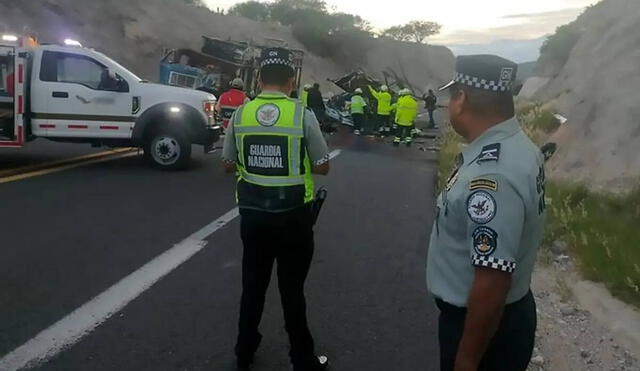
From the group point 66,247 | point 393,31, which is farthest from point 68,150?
point 393,31

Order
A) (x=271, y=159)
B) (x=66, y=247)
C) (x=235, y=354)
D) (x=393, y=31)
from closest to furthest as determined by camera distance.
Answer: (x=271, y=159) → (x=235, y=354) → (x=66, y=247) → (x=393, y=31)

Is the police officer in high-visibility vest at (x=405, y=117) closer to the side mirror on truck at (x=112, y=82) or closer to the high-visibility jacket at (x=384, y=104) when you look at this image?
the high-visibility jacket at (x=384, y=104)

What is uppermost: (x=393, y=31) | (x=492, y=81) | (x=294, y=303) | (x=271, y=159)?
(x=393, y=31)

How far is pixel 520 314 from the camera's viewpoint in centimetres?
233

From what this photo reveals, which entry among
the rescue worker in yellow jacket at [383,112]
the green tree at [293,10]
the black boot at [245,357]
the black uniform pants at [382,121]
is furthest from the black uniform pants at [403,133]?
the green tree at [293,10]

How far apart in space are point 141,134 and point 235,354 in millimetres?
8209

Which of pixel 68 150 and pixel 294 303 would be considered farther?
pixel 68 150

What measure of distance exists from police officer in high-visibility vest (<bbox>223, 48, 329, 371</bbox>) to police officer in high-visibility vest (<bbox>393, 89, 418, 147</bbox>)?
56.3 ft

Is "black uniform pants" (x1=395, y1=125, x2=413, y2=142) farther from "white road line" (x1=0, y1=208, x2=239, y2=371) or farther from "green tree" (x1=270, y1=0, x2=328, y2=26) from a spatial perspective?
"green tree" (x1=270, y1=0, x2=328, y2=26)

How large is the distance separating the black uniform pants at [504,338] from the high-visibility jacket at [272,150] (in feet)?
5.12

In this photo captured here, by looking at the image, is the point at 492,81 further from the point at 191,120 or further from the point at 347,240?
the point at 191,120

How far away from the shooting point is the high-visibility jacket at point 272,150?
3703mm

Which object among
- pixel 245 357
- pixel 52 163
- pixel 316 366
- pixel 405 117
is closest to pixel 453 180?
pixel 316 366

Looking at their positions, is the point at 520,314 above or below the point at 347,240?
A: above
